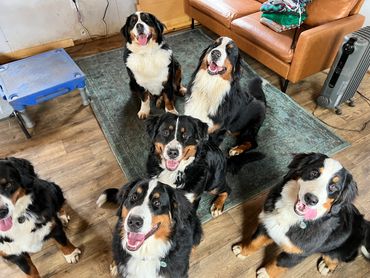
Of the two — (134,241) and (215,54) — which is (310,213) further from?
(215,54)

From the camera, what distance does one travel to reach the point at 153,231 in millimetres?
1351

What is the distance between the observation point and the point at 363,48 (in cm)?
252

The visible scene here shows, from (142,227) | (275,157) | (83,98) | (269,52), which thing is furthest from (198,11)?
(142,227)

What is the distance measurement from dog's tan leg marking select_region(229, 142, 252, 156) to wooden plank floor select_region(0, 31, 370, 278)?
1.47 feet

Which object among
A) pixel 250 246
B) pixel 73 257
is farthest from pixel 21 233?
pixel 250 246

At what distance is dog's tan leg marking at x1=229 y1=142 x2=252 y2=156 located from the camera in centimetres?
252

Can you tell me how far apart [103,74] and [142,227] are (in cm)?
260

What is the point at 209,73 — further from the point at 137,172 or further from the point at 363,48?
the point at 363,48

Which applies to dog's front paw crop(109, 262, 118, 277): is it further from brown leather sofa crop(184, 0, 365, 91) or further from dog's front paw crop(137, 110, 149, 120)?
brown leather sofa crop(184, 0, 365, 91)

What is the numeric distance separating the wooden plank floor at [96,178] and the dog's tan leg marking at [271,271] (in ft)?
0.27

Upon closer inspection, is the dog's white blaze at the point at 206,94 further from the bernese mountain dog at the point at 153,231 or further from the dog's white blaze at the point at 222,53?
the bernese mountain dog at the point at 153,231

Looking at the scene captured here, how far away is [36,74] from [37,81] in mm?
131

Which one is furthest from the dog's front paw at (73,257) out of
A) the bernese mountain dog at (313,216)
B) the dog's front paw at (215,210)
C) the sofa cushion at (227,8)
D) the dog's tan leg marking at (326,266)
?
the sofa cushion at (227,8)

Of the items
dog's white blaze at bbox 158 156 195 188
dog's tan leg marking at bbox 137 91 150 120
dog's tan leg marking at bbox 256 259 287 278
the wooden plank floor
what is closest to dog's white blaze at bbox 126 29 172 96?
dog's tan leg marking at bbox 137 91 150 120
